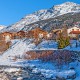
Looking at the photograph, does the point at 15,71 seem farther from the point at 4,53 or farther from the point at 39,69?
the point at 4,53

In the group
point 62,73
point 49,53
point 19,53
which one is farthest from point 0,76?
point 19,53

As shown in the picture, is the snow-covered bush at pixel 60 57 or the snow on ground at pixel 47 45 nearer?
the snow-covered bush at pixel 60 57

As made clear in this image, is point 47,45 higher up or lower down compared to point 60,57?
higher up

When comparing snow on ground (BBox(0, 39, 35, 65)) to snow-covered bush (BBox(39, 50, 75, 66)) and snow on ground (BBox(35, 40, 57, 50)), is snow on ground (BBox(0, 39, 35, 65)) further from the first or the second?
snow-covered bush (BBox(39, 50, 75, 66))

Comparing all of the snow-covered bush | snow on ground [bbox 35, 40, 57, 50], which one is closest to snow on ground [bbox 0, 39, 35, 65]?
snow on ground [bbox 35, 40, 57, 50]

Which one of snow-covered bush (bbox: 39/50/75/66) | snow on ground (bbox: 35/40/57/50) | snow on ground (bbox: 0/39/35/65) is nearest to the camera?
snow-covered bush (bbox: 39/50/75/66)

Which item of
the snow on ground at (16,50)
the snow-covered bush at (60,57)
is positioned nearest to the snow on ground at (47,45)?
the snow on ground at (16,50)

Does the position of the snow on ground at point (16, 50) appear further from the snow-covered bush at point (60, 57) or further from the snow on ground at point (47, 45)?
the snow-covered bush at point (60, 57)

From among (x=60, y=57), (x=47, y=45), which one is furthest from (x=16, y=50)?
(x=60, y=57)

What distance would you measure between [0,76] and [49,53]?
15401 millimetres

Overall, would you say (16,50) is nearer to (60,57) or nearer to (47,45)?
(47,45)

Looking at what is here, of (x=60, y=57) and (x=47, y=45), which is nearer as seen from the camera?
(x=60, y=57)

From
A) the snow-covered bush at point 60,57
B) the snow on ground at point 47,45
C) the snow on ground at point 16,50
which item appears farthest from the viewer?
the snow on ground at point 47,45

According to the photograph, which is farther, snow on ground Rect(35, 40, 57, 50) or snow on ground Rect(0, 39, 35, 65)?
snow on ground Rect(35, 40, 57, 50)
